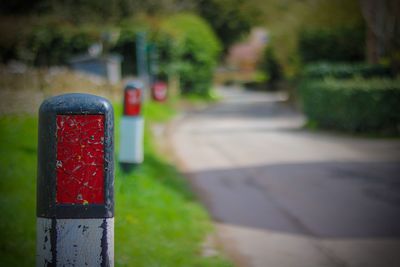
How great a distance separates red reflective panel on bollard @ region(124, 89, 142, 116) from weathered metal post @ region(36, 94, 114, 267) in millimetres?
4921

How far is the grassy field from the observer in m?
4.56

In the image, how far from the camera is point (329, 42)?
2897 cm

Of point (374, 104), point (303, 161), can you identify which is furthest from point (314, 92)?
point (303, 161)

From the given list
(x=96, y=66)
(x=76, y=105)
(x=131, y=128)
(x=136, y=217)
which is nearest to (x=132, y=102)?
(x=131, y=128)

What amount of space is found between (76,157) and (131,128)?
496 centimetres

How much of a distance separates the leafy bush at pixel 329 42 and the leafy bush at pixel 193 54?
8.34 metres

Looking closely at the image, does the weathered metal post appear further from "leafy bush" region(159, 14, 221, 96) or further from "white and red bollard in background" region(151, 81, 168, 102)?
"leafy bush" region(159, 14, 221, 96)

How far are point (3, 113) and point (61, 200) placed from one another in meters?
11.1

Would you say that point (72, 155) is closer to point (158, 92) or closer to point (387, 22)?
point (387, 22)

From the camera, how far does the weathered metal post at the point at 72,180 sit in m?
2.31

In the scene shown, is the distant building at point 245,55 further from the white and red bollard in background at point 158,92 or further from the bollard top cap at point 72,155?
the bollard top cap at point 72,155

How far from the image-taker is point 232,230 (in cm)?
621

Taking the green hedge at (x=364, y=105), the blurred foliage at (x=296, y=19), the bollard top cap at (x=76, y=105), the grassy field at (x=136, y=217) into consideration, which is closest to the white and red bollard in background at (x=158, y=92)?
the blurred foliage at (x=296, y=19)

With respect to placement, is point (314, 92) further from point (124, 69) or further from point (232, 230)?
point (124, 69)
